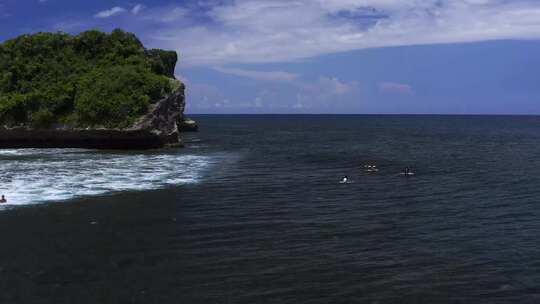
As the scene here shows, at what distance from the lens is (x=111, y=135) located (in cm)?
6588

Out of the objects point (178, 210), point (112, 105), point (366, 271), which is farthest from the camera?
point (112, 105)

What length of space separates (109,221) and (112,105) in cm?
4189

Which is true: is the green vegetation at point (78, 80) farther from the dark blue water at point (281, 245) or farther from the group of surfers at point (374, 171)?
the dark blue water at point (281, 245)

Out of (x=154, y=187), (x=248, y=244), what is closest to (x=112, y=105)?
(x=154, y=187)

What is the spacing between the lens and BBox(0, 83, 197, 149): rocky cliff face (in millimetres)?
65438

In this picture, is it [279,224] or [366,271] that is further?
[279,224]

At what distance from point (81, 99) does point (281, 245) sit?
53093mm

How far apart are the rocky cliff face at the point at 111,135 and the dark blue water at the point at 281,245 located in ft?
95.7

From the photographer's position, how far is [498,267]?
1908cm

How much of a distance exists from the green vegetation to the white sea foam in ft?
19.7

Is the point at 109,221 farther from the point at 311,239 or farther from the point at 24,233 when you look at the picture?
the point at 311,239

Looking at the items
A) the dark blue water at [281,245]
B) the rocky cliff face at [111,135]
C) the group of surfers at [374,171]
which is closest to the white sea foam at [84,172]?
the dark blue water at [281,245]

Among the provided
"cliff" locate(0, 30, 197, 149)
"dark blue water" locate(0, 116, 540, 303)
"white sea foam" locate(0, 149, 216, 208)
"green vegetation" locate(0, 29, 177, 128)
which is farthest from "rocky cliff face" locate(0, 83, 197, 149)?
"dark blue water" locate(0, 116, 540, 303)

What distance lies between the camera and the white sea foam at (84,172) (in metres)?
34.3
